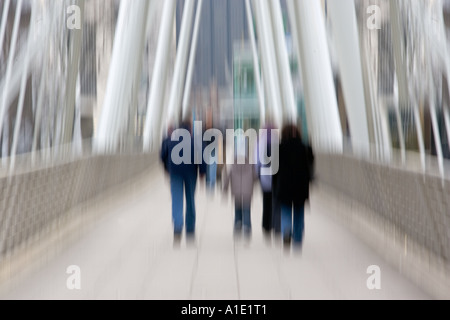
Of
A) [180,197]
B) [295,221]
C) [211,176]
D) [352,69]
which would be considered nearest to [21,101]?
[180,197]

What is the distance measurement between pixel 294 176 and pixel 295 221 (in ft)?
1.59

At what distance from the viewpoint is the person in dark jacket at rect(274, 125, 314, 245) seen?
8211mm

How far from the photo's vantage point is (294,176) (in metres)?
8.20

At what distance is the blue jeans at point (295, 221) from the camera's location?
27.2ft

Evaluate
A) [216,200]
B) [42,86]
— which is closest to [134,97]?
[216,200]

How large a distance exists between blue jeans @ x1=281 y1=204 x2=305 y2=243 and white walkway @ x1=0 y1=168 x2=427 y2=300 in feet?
0.65

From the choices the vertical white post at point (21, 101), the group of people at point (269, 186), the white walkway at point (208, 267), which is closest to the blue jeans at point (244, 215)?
the group of people at point (269, 186)

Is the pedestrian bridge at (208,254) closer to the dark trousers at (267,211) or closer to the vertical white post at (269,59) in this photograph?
the dark trousers at (267,211)

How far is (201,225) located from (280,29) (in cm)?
1465

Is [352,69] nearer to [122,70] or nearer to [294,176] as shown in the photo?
[122,70]

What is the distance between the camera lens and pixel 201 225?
10938 millimetres

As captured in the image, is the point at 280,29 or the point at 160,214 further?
the point at 280,29

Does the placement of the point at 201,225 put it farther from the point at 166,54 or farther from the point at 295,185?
the point at 166,54

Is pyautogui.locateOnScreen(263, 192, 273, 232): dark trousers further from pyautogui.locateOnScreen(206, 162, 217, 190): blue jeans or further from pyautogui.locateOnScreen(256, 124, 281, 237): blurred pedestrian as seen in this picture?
pyautogui.locateOnScreen(206, 162, 217, 190): blue jeans
